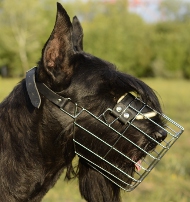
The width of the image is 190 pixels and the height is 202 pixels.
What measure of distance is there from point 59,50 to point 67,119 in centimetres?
41

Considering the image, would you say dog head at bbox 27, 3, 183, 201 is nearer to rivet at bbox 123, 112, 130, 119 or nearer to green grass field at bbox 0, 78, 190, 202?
rivet at bbox 123, 112, 130, 119

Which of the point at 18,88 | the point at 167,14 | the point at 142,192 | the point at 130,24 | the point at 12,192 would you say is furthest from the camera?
the point at 167,14

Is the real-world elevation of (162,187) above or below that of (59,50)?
below

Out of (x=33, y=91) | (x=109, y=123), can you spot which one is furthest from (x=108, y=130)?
(x=33, y=91)

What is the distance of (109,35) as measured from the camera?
156 feet

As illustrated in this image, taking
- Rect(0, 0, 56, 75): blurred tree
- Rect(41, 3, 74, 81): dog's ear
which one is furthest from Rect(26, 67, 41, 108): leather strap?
Rect(0, 0, 56, 75): blurred tree

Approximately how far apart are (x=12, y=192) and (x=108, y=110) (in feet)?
2.37

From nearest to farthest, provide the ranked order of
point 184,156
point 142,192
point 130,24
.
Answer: point 142,192 < point 184,156 < point 130,24

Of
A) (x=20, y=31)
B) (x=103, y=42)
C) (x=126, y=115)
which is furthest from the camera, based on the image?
(x=103, y=42)

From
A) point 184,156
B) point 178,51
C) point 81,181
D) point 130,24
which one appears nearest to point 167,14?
point 130,24

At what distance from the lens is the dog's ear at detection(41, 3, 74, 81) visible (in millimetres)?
2336

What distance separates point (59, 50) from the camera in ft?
7.87

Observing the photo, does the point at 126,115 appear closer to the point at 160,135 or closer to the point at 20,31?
the point at 160,135

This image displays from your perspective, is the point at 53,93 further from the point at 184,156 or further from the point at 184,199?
the point at 184,156
